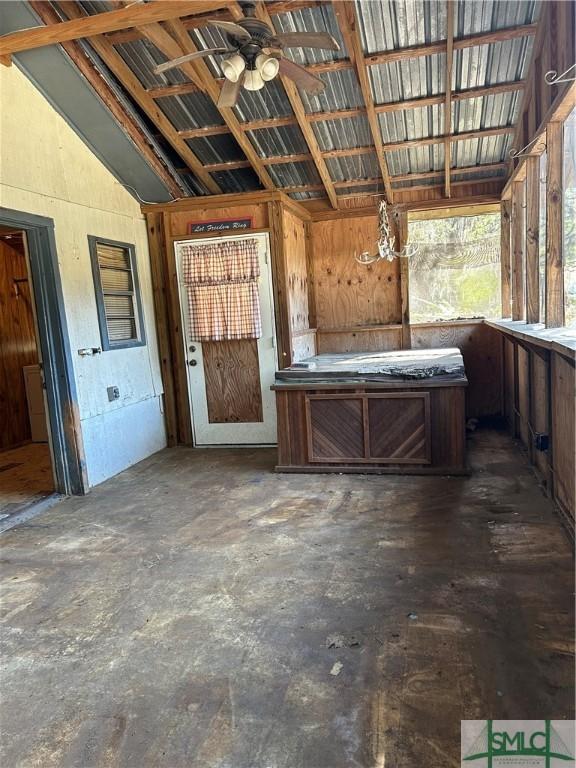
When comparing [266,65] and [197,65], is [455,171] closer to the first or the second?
[197,65]

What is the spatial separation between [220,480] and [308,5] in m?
3.89

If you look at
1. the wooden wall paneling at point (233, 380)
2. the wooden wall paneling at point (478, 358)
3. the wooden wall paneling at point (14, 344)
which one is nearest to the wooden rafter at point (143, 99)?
the wooden wall paneling at point (233, 380)

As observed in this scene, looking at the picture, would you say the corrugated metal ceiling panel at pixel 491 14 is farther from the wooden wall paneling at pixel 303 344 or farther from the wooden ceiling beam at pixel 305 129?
the wooden wall paneling at pixel 303 344

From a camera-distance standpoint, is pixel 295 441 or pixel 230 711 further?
pixel 295 441

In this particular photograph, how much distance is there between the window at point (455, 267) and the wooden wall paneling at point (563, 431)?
118 inches

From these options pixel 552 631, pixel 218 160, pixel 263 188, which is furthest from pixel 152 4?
pixel 552 631

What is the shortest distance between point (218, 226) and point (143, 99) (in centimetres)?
139

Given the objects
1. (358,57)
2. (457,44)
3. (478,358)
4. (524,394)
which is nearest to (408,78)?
(457,44)

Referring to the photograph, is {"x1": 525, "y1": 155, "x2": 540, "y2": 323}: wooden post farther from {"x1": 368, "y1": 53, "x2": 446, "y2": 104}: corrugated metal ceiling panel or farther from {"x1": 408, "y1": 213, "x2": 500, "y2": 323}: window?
{"x1": 408, "y1": 213, "x2": 500, "y2": 323}: window

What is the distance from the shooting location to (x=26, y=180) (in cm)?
416

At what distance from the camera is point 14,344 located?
21.7 ft

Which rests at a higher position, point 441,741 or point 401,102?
point 401,102

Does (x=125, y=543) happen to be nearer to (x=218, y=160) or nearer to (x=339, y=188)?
(x=218, y=160)

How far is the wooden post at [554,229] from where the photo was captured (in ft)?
11.3
